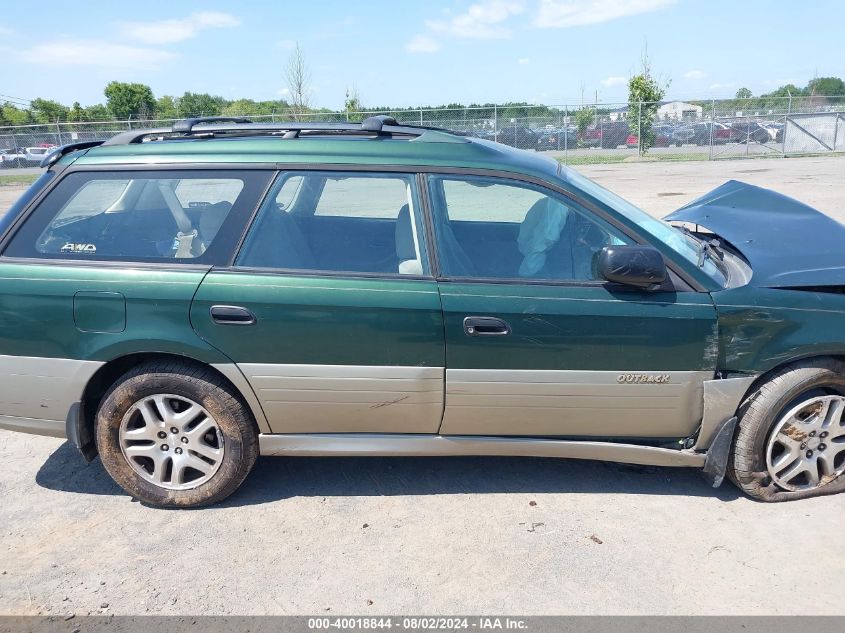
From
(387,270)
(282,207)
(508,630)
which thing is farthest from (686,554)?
(282,207)

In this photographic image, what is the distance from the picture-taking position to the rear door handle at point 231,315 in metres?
3.22

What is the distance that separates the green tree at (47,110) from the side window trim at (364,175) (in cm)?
5199

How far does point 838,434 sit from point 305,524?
266 cm

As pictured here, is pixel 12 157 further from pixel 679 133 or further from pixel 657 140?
pixel 679 133

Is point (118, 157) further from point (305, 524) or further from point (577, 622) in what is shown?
point (577, 622)

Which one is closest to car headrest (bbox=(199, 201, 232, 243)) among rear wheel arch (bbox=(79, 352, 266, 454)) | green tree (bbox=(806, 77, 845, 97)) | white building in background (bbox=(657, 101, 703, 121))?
rear wheel arch (bbox=(79, 352, 266, 454))

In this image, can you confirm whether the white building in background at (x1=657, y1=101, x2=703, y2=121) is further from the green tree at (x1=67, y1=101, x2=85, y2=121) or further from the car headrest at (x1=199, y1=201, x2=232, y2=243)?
the green tree at (x1=67, y1=101, x2=85, y2=121)

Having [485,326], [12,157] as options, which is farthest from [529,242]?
[12,157]

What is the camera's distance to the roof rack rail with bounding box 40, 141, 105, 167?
363cm

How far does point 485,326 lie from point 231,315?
1.19 m

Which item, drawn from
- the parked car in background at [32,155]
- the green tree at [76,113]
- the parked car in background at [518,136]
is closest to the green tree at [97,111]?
the green tree at [76,113]

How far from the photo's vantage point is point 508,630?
8.73ft

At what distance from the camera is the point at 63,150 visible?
3.72 meters

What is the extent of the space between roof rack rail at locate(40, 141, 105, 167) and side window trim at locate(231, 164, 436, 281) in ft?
3.77
